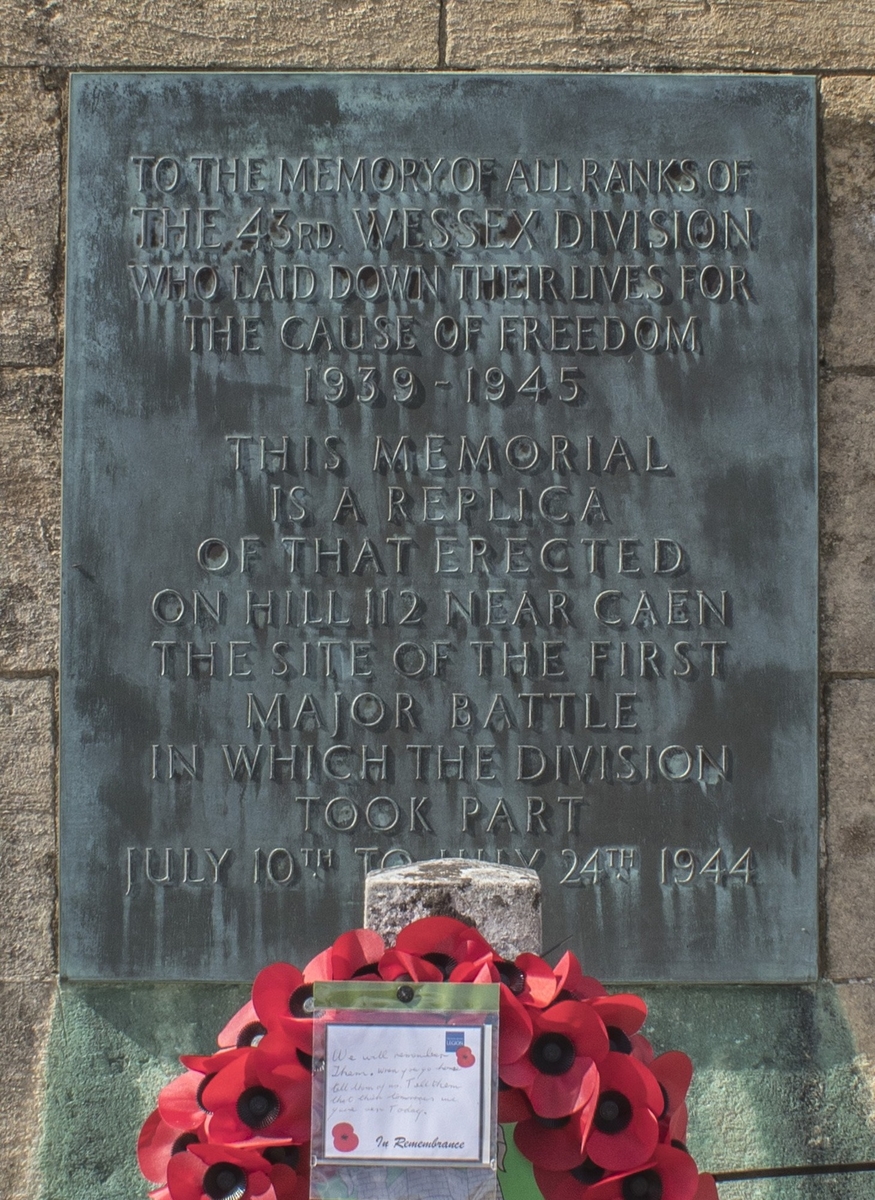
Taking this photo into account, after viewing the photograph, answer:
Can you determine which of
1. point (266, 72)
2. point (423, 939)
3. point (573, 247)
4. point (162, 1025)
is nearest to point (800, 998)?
point (423, 939)

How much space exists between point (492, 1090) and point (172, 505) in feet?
6.79

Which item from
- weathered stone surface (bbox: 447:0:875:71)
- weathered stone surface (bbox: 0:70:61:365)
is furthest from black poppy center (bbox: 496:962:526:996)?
weathered stone surface (bbox: 447:0:875:71)

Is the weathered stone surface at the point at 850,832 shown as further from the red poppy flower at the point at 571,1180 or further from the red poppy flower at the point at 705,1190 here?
the red poppy flower at the point at 571,1180

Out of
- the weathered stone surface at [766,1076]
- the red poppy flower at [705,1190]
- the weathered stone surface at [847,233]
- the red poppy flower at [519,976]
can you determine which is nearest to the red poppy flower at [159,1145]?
the red poppy flower at [519,976]

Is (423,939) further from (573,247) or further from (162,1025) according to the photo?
(573,247)

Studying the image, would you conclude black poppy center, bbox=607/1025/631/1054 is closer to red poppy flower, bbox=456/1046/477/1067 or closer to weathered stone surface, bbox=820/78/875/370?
red poppy flower, bbox=456/1046/477/1067

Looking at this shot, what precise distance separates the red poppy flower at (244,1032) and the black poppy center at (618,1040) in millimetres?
758

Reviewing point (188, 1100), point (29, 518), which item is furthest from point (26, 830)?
point (188, 1100)

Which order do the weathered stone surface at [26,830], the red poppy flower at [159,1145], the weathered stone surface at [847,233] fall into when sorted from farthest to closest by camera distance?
the weathered stone surface at [847,233] < the weathered stone surface at [26,830] < the red poppy flower at [159,1145]

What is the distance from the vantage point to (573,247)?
3734mm

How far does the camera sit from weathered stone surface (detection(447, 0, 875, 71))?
Answer: 12.7 ft

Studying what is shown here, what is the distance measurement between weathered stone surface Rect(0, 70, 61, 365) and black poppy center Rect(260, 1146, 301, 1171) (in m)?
2.54

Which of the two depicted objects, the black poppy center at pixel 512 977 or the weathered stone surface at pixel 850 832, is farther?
the weathered stone surface at pixel 850 832

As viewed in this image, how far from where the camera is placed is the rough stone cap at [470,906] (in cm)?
273
